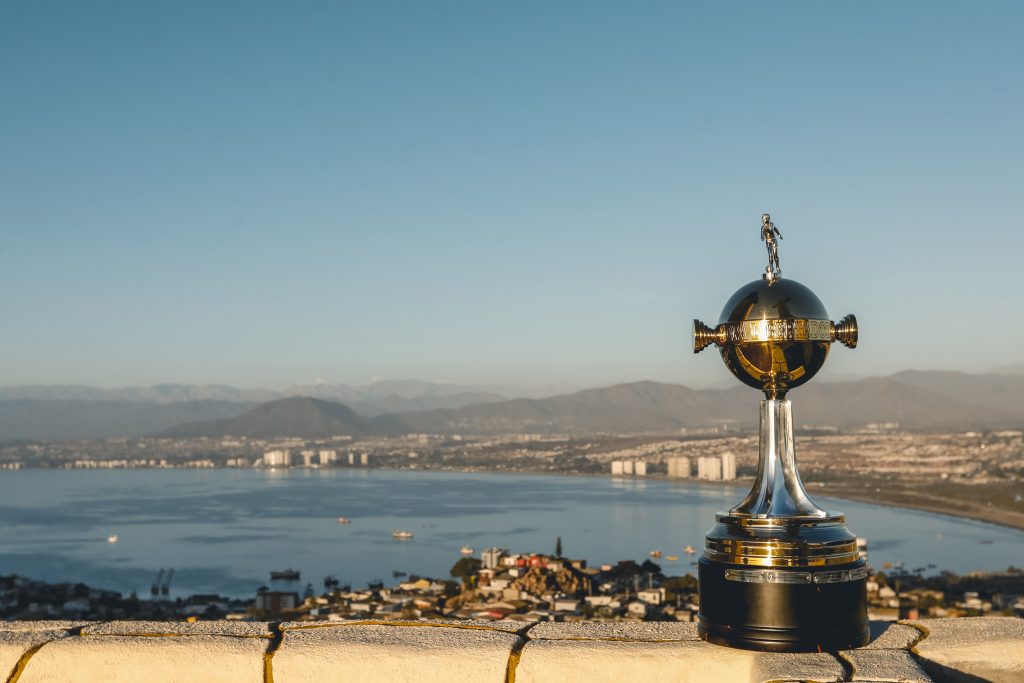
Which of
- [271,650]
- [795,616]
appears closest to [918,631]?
[795,616]

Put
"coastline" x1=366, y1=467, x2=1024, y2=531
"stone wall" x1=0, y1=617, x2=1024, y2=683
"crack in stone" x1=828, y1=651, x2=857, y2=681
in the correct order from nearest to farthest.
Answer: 1. "crack in stone" x1=828, y1=651, x2=857, y2=681
2. "stone wall" x1=0, y1=617, x2=1024, y2=683
3. "coastline" x1=366, y1=467, x2=1024, y2=531

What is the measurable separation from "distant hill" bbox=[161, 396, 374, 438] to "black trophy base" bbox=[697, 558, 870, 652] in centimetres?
16021

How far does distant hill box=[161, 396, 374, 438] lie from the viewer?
162500mm

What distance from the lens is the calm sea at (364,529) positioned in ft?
114

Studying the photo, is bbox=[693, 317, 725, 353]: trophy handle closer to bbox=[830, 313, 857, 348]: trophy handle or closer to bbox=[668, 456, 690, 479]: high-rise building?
bbox=[830, 313, 857, 348]: trophy handle

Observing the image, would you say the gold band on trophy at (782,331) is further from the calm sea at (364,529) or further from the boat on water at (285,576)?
the boat on water at (285,576)

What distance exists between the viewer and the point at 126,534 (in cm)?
4788

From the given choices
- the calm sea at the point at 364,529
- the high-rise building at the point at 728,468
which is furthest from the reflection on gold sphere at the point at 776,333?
the high-rise building at the point at 728,468

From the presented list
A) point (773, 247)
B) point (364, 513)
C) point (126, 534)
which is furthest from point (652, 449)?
point (773, 247)

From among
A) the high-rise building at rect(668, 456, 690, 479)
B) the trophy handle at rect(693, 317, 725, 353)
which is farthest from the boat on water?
the high-rise building at rect(668, 456, 690, 479)

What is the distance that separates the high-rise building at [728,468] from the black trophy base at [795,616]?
76998mm

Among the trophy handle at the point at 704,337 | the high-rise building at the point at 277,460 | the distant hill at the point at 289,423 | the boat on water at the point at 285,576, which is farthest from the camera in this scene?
the distant hill at the point at 289,423

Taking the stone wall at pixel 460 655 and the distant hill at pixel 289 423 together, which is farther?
the distant hill at pixel 289 423

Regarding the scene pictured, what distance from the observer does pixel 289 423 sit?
169 m
